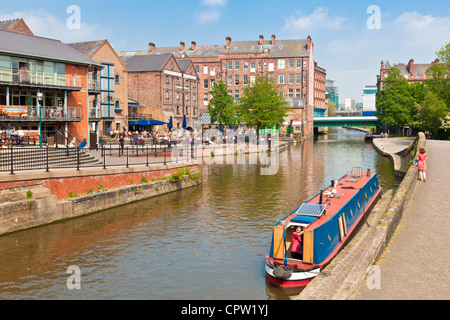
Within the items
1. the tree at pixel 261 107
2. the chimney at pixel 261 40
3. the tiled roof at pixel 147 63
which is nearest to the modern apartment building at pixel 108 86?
the tiled roof at pixel 147 63

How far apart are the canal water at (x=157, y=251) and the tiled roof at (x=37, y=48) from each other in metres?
16.1

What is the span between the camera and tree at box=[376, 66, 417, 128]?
76.4 metres

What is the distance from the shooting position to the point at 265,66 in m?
96.0

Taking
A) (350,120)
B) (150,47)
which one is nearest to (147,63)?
(150,47)

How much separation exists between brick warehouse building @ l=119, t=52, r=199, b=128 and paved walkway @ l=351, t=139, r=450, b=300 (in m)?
54.2

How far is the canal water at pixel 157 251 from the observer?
11.4m

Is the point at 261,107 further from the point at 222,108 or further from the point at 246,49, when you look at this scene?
the point at 246,49

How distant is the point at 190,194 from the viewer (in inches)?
963

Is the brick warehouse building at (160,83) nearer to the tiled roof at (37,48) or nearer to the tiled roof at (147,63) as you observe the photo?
the tiled roof at (147,63)

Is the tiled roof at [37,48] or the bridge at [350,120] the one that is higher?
the tiled roof at [37,48]

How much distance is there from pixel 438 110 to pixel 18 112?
154 feet

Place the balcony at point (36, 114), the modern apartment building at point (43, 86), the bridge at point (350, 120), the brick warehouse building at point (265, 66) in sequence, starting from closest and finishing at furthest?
the balcony at point (36, 114)
the modern apartment building at point (43, 86)
the brick warehouse building at point (265, 66)
the bridge at point (350, 120)
